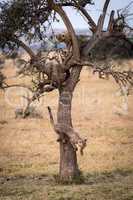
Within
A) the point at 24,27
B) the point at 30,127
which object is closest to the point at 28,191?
the point at 24,27

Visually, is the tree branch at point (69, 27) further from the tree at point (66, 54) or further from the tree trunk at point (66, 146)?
the tree trunk at point (66, 146)

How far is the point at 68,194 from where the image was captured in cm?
1252

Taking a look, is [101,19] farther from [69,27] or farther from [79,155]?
[79,155]

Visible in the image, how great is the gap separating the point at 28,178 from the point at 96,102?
61.5 feet

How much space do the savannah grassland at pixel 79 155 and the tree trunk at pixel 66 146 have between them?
34 cm

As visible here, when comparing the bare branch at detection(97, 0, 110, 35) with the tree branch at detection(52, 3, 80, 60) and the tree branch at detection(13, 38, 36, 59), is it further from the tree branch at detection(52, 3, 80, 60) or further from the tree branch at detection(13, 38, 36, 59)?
the tree branch at detection(13, 38, 36, 59)

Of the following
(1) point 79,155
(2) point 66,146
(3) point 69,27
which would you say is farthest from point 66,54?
(1) point 79,155

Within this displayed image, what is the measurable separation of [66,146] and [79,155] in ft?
17.9

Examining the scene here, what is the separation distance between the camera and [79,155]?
794 inches

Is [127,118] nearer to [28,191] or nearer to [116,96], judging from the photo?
[116,96]

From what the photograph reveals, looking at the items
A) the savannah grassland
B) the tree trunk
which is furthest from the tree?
the savannah grassland

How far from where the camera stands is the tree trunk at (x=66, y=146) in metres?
14.6

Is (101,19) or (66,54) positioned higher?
(101,19)

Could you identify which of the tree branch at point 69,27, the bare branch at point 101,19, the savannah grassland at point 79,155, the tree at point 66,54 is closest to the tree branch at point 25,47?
the tree at point 66,54
